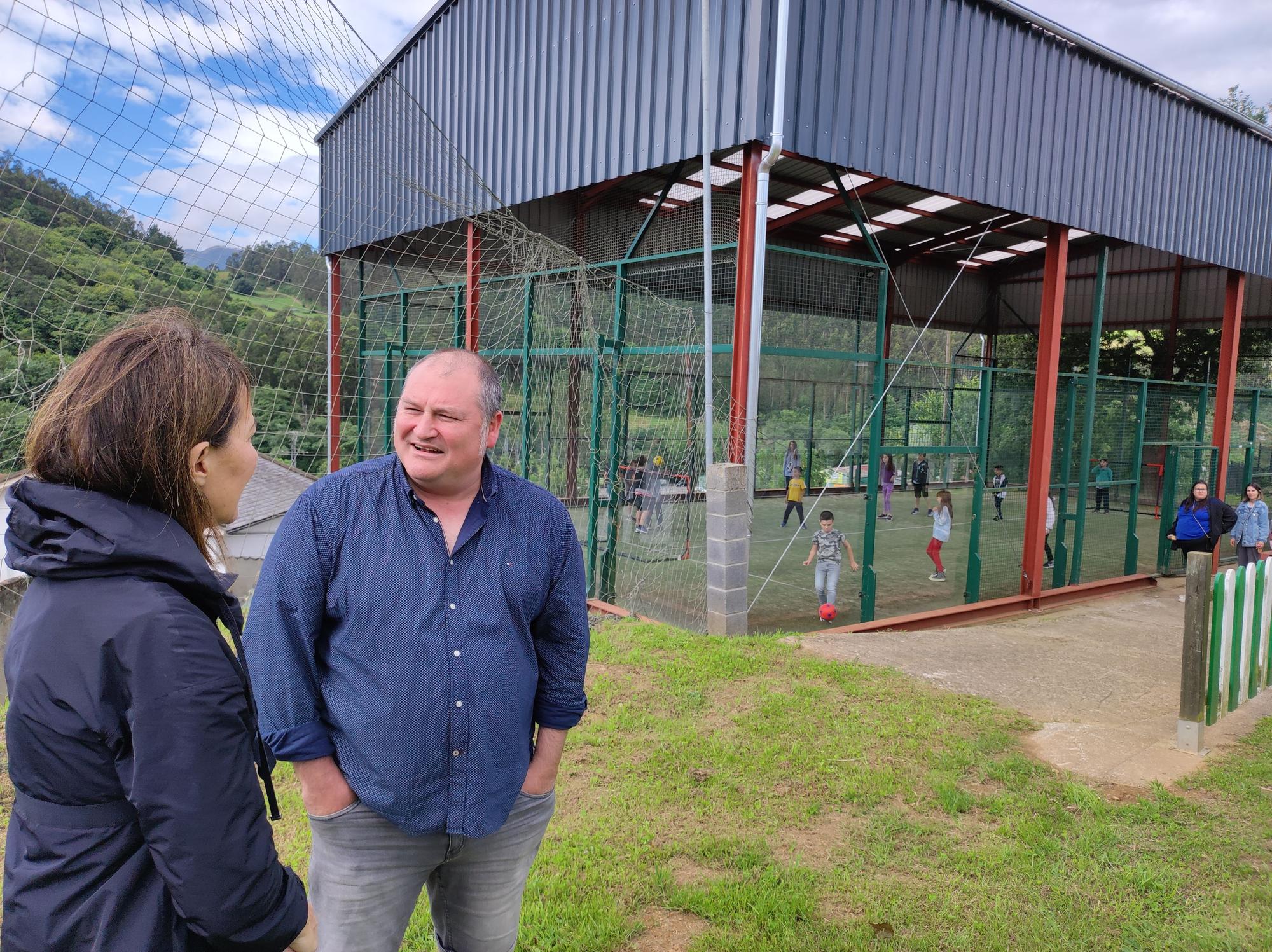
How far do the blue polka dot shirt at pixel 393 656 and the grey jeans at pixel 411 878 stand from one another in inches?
2.6

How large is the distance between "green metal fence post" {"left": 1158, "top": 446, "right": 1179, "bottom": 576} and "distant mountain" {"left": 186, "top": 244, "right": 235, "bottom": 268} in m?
11.3

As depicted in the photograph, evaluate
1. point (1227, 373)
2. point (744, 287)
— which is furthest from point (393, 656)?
point (1227, 373)

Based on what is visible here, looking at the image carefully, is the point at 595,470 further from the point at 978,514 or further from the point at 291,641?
the point at 291,641

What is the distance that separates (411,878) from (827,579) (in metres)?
6.61

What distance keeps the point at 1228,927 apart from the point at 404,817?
2690mm

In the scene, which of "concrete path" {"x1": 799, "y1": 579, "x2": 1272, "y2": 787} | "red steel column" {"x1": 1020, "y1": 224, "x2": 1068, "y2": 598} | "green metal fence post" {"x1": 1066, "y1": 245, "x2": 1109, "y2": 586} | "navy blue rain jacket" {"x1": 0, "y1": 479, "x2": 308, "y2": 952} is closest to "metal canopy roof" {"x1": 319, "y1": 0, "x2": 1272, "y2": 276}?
"red steel column" {"x1": 1020, "y1": 224, "x2": 1068, "y2": 598}

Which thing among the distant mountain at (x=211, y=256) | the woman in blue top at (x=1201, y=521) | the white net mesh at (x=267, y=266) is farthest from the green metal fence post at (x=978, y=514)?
the distant mountain at (x=211, y=256)

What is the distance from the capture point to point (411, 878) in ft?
5.48

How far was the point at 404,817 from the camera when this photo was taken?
5.24ft

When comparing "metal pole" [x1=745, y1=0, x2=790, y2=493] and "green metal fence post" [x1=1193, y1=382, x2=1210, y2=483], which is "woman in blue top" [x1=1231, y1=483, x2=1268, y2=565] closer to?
"green metal fence post" [x1=1193, y1=382, x2=1210, y2=483]

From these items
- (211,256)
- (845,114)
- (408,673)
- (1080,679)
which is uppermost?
(845,114)

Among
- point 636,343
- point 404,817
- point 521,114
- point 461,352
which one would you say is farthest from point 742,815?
point 521,114

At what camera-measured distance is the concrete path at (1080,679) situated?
4070 mm

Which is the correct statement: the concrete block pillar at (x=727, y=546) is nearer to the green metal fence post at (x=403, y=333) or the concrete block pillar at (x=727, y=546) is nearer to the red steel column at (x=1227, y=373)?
the green metal fence post at (x=403, y=333)
